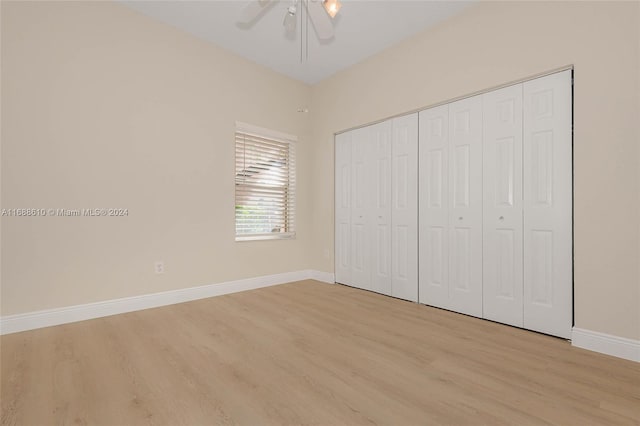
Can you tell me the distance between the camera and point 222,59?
3.62 meters

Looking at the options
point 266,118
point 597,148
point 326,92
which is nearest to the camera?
point 597,148

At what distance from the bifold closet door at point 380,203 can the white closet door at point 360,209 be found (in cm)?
5

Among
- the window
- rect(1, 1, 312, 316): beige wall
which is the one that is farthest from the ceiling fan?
the window

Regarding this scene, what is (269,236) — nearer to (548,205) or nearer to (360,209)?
(360,209)

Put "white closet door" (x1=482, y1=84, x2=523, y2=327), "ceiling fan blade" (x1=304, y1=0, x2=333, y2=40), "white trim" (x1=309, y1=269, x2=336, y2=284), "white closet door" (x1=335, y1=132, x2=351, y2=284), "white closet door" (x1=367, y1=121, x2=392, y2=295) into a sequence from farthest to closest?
"white trim" (x1=309, y1=269, x2=336, y2=284)
"white closet door" (x1=335, y1=132, x2=351, y2=284)
"white closet door" (x1=367, y1=121, x2=392, y2=295)
"white closet door" (x1=482, y1=84, x2=523, y2=327)
"ceiling fan blade" (x1=304, y1=0, x2=333, y2=40)

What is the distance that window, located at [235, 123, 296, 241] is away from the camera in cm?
381

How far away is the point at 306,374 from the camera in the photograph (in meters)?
1.75

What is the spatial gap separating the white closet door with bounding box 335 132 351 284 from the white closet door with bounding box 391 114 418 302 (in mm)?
730

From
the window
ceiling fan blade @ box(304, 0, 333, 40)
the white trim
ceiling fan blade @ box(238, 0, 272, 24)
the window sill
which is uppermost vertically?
ceiling fan blade @ box(238, 0, 272, 24)

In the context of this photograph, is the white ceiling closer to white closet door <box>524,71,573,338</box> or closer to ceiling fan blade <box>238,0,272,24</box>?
ceiling fan blade <box>238,0,272,24</box>

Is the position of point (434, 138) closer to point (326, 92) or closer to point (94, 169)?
point (326, 92)

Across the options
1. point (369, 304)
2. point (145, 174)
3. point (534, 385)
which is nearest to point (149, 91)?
point (145, 174)

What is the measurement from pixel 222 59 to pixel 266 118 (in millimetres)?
874

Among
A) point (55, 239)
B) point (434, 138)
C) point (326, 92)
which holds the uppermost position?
point (326, 92)
